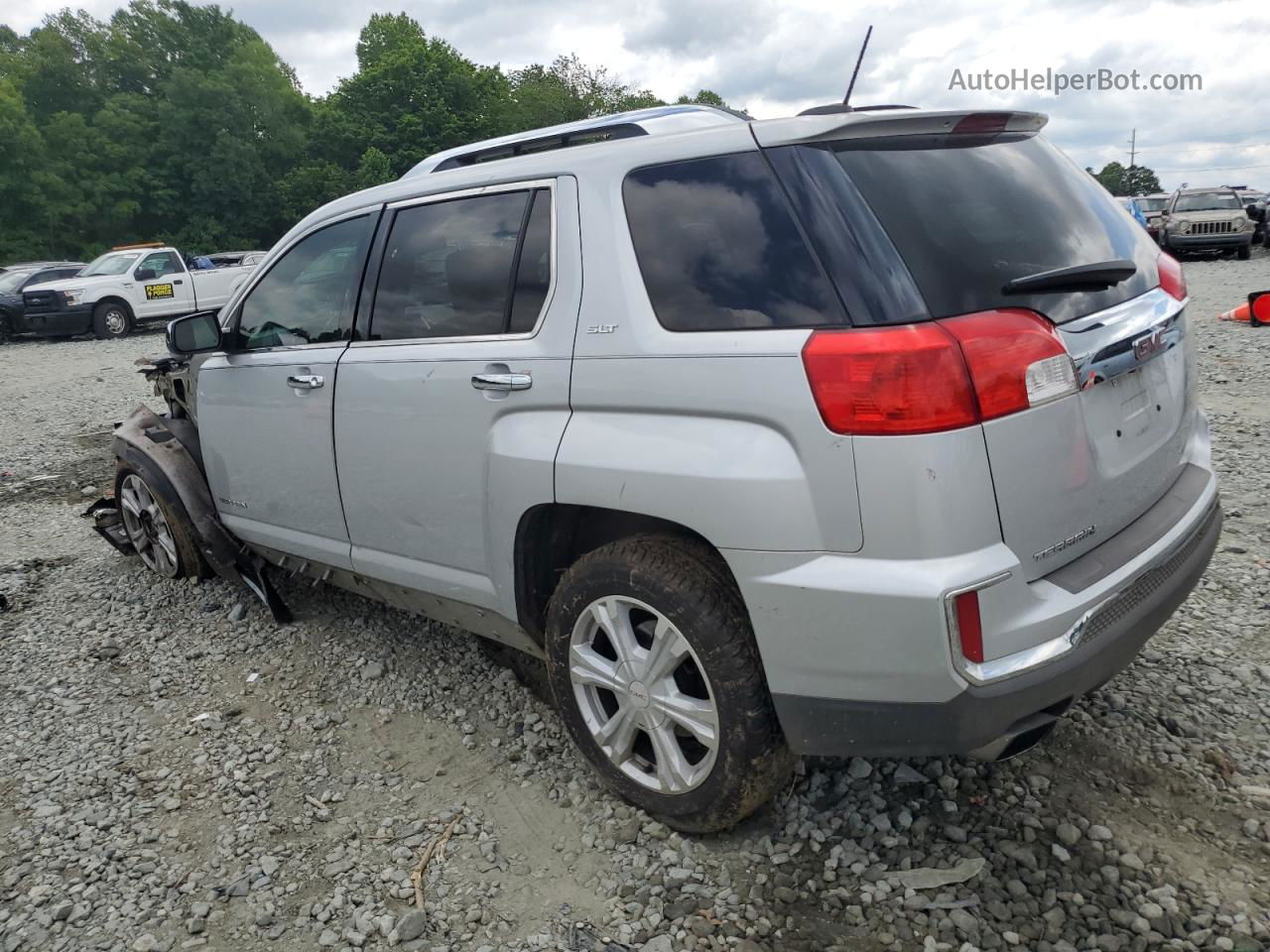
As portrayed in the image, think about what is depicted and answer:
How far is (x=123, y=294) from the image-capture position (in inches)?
746

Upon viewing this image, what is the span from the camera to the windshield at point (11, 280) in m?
19.6

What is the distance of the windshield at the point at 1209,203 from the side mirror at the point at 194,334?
23.0m

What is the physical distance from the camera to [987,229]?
228 cm

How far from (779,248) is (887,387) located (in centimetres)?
46

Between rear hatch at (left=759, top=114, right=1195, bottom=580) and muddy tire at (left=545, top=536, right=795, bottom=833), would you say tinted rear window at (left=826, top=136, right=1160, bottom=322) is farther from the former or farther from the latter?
muddy tire at (left=545, top=536, right=795, bottom=833)

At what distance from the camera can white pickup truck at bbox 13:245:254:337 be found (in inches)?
721

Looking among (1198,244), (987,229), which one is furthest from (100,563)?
(1198,244)

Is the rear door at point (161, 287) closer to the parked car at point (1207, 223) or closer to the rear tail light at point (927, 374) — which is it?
the rear tail light at point (927, 374)

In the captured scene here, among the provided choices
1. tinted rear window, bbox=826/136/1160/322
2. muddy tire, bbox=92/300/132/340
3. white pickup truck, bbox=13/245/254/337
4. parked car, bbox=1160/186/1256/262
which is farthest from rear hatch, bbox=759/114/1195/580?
parked car, bbox=1160/186/1256/262

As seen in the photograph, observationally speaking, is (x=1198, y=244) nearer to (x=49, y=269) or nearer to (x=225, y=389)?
(x=225, y=389)

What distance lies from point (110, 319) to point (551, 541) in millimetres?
19357

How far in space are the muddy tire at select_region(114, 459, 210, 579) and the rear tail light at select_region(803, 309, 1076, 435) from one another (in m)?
3.57

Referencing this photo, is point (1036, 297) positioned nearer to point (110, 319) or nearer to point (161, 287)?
point (110, 319)

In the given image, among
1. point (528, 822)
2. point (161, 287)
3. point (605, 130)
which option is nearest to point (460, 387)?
point (605, 130)
